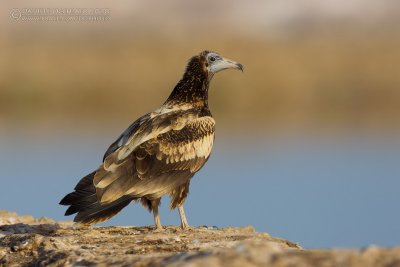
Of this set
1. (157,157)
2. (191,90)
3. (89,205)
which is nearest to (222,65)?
(191,90)

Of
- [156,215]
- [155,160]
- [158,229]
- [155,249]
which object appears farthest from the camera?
[155,160]

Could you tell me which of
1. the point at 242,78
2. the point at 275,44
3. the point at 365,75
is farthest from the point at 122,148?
the point at 275,44

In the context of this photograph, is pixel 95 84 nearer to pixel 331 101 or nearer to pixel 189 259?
pixel 331 101

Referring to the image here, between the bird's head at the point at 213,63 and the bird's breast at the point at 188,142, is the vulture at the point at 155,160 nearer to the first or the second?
the bird's breast at the point at 188,142

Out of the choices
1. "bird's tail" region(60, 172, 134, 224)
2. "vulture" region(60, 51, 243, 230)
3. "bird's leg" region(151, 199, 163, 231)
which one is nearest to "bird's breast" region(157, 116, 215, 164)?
"vulture" region(60, 51, 243, 230)

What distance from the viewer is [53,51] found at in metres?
55.8

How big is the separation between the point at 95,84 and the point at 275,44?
1385 centimetres

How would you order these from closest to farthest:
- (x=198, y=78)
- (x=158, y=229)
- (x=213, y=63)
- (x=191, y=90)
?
(x=158, y=229)
(x=191, y=90)
(x=198, y=78)
(x=213, y=63)

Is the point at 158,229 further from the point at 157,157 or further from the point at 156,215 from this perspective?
the point at 157,157

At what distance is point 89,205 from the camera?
12.0 meters


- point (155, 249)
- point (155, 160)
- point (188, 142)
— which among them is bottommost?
point (155, 249)

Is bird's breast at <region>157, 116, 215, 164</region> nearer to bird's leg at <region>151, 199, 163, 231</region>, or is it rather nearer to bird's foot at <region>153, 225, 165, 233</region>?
bird's leg at <region>151, 199, 163, 231</region>

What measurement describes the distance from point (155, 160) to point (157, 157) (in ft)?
0.19

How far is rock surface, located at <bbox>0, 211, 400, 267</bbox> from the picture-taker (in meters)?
7.66
